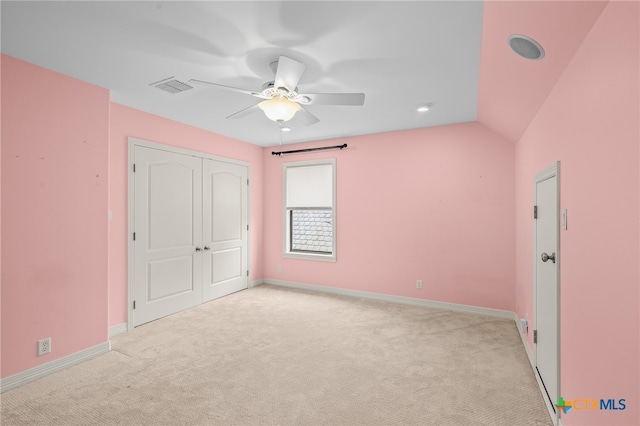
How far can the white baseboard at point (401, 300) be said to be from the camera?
4.13 m

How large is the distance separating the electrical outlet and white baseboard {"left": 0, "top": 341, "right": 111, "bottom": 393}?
11 cm

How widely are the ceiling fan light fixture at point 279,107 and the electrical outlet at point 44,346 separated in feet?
8.94

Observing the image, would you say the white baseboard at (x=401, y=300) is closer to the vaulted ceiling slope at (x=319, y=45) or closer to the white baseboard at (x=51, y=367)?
the vaulted ceiling slope at (x=319, y=45)

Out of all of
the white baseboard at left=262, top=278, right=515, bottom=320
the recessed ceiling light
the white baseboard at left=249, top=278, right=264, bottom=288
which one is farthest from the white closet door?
the recessed ceiling light

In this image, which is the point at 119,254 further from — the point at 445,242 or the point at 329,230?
the point at 445,242

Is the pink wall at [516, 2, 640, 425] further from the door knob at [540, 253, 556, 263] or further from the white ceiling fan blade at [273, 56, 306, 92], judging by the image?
the white ceiling fan blade at [273, 56, 306, 92]

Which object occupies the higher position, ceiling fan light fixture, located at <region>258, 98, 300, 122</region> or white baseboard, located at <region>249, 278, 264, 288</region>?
ceiling fan light fixture, located at <region>258, 98, 300, 122</region>

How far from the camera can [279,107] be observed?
254 cm

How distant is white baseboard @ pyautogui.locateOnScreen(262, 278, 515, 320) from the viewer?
4129 mm

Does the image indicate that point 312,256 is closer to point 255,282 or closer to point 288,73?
point 255,282

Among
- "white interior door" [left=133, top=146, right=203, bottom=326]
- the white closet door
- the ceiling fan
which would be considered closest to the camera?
the ceiling fan

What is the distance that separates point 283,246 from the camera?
19.1ft

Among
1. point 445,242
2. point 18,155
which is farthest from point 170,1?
point 445,242

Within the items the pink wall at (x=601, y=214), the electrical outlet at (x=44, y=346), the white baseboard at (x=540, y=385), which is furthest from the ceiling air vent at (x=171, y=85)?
the white baseboard at (x=540, y=385)
